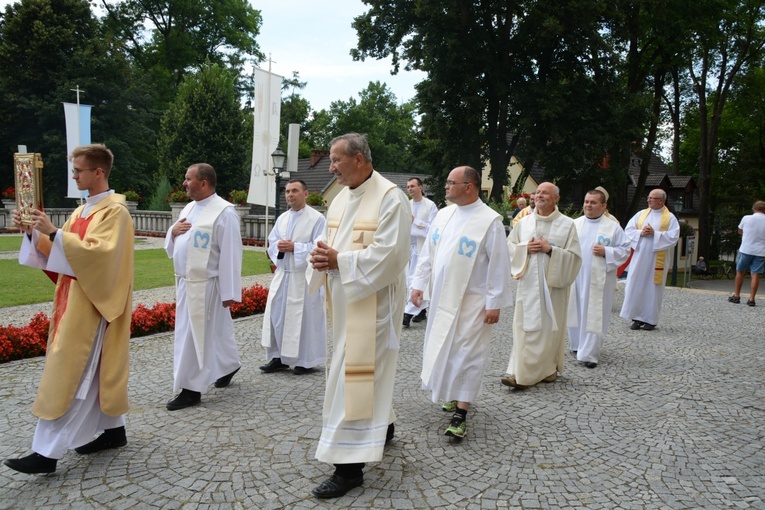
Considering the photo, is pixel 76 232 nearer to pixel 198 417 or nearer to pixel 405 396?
pixel 198 417

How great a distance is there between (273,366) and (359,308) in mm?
3184

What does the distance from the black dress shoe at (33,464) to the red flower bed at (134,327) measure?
8.53ft

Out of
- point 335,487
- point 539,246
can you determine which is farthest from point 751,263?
point 335,487

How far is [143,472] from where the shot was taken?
13.5 feet

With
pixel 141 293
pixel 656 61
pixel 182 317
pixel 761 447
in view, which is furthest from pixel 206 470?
pixel 656 61

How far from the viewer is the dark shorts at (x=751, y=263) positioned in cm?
1253

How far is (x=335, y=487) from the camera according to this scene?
12.4 ft

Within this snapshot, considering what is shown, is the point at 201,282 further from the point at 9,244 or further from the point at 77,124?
the point at 9,244

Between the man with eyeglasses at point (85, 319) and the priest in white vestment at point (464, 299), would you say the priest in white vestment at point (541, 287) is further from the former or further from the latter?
the man with eyeglasses at point (85, 319)

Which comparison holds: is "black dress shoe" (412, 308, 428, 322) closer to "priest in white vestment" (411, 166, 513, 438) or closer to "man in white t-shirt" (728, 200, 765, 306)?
"priest in white vestment" (411, 166, 513, 438)

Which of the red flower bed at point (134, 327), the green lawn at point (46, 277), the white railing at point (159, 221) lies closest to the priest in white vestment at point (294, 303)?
the red flower bed at point (134, 327)

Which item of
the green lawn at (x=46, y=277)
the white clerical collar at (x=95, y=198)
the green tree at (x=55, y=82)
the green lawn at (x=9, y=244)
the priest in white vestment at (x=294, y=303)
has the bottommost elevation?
the green lawn at (x=9, y=244)

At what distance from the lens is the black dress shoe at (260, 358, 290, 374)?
268 inches

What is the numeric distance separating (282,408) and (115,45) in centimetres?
3858
